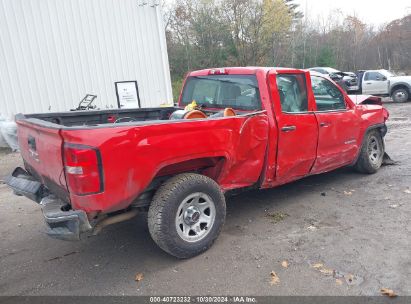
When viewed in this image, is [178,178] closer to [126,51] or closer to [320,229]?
[320,229]

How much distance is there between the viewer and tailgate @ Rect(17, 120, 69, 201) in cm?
319

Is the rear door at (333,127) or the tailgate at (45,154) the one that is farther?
the rear door at (333,127)

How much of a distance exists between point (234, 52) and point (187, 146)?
24.3 metres

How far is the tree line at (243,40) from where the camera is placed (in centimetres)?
2561

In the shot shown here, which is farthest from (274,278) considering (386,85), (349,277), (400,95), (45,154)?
(386,85)

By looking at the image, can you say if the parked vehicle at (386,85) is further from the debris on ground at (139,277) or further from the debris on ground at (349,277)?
the debris on ground at (139,277)

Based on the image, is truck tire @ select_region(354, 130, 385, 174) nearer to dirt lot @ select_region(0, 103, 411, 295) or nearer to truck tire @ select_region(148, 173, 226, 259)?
dirt lot @ select_region(0, 103, 411, 295)

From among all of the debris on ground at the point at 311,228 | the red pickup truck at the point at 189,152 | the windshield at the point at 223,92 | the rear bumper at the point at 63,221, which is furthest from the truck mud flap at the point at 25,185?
the debris on ground at the point at 311,228

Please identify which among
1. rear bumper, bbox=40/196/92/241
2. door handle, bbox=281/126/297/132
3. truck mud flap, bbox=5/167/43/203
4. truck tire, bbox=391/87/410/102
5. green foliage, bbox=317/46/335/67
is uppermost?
green foliage, bbox=317/46/335/67

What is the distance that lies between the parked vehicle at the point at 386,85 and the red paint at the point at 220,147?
14003 mm

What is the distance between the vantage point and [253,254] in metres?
3.79

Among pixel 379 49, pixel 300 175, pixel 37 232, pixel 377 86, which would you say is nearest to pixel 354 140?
pixel 300 175

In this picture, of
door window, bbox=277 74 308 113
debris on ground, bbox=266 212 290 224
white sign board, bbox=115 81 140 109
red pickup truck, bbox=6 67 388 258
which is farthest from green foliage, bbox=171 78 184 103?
debris on ground, bbox=266 212 290 224

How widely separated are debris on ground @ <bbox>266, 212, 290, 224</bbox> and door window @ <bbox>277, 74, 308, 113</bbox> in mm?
1271
